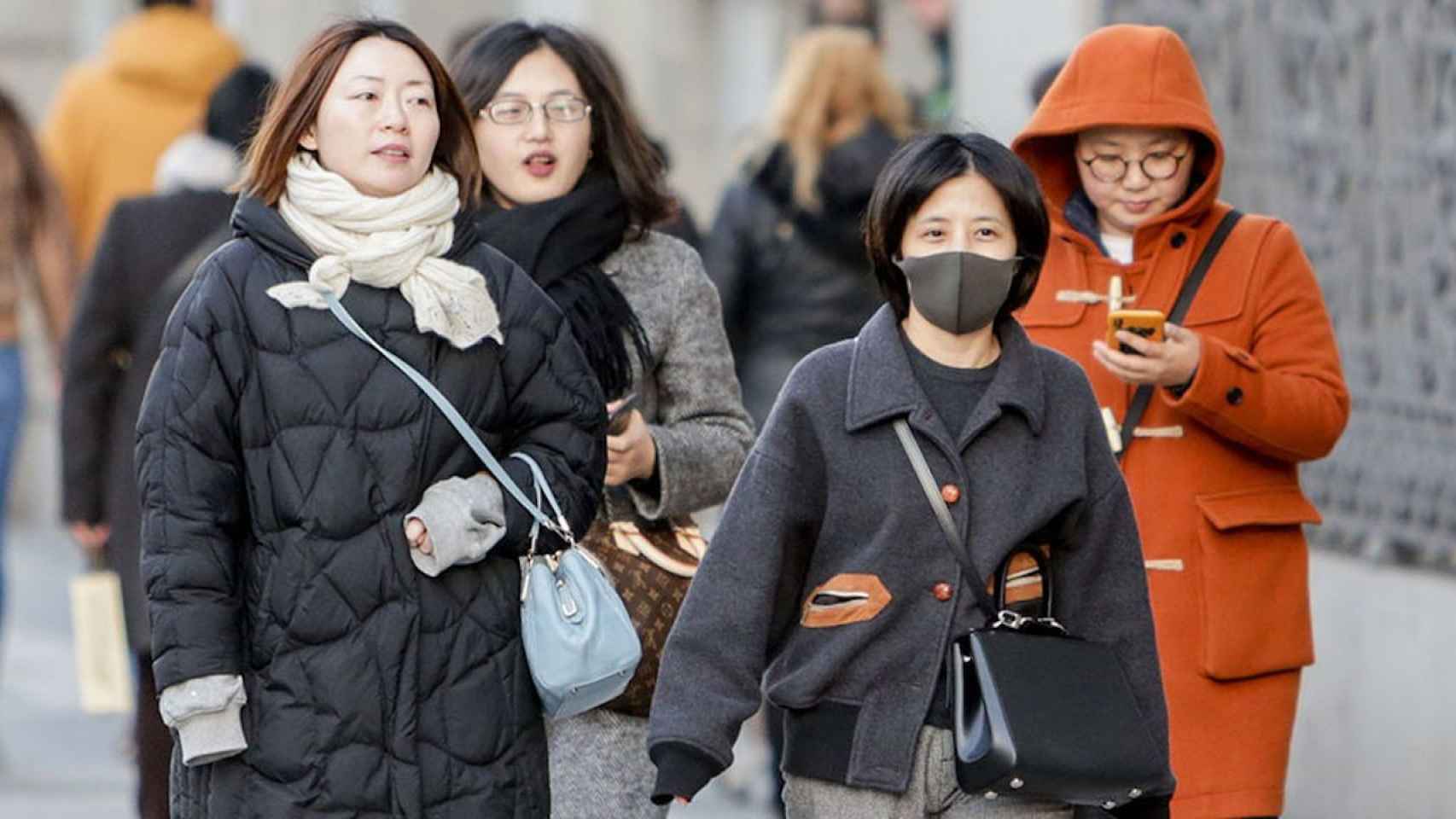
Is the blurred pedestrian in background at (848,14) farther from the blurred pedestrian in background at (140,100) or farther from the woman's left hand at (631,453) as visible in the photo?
the woman's left hand at (631,453)

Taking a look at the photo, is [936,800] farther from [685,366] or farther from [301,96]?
[301,96]

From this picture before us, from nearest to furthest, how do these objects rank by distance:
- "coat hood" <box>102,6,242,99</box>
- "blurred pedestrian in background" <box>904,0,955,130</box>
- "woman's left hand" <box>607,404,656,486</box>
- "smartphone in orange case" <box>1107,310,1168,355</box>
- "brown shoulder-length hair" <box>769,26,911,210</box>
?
"smartphone in orange case" <box>1107,310,1168,355</box>, "woman's left hand" <box>607,404,656,486</box>, "brown shoulder-length hair" <box>769,26,911,210</box>, "coat hood" <box>102,6,242,99</box>, "blurred pedestrian in background" <box>904,0,955,130</box>

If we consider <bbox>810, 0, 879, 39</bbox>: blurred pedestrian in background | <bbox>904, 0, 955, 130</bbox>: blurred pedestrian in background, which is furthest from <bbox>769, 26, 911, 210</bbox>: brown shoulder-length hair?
<bbox>904, 0, 955, 130</bbox>: blurred pedestrian in background

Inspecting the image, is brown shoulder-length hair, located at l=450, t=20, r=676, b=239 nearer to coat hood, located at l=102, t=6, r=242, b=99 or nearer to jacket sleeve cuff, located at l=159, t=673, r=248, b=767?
jacket sleeve cuff, located at l=159, t=673, r=248, b=767

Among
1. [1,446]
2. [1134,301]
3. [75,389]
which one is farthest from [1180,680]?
[1,446]

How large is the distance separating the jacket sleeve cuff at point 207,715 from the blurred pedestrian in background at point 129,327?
8.81 feet

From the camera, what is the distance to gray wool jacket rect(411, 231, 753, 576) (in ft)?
18.3

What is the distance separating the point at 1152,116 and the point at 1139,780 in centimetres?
148

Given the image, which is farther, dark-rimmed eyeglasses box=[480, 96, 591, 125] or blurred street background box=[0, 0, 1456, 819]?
blurred street background box=[0, 0, 1456, 819]

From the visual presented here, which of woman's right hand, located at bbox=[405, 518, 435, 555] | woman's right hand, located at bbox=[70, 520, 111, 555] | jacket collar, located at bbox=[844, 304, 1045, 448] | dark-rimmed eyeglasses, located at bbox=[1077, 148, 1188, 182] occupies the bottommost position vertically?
woman's right hand, located at bbox=[70, 520, 111, 555]

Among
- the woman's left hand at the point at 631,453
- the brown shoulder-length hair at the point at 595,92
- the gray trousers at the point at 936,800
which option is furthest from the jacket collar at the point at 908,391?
the brown shoulder-length hair at the point at 595,92

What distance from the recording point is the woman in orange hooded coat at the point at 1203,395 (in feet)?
18.0

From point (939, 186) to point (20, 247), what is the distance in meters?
5.46

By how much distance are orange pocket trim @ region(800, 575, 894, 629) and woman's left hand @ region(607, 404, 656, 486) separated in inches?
31.2
